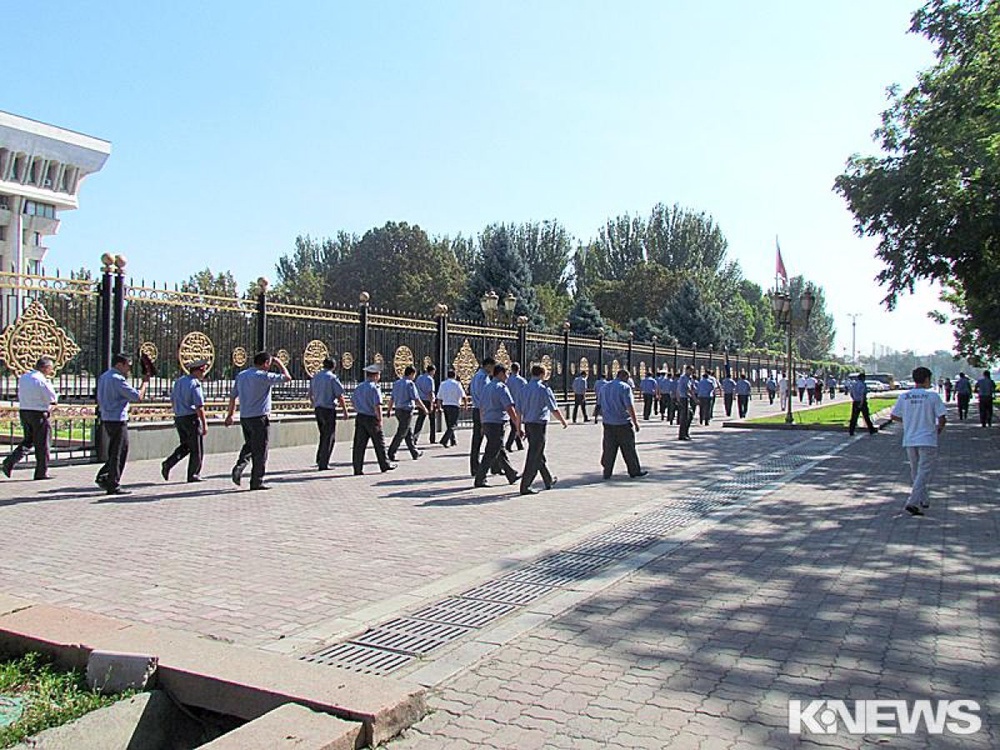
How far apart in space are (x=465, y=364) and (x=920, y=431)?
14205 millimetres

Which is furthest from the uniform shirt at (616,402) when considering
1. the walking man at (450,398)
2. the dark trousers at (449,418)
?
the dark trousers at (449,418)

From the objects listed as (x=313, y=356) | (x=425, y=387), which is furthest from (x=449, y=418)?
(x=313, y=356)

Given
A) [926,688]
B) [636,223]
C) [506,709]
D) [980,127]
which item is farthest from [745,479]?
[636,223]

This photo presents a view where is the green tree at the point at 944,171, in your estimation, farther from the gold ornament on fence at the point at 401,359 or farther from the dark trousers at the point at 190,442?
the dark trousers at the point at 190,442

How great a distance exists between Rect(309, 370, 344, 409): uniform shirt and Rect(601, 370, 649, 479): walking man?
4230 mm

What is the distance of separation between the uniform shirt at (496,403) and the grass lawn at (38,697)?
307 inches

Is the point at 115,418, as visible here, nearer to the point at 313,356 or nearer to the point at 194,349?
the point at 194,349

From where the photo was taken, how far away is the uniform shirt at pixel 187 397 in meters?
11.5

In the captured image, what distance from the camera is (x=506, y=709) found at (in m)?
3.95

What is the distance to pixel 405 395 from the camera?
15.4m

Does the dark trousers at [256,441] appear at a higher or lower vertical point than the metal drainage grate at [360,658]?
higher

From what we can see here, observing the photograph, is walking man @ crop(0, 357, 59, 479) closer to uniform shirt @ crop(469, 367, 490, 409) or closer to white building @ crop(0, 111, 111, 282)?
uniform shirt @ crop(469, 367, 490, 409)

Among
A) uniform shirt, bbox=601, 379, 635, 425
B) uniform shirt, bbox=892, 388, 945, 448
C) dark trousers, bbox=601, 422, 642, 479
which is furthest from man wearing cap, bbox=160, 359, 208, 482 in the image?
uniform shirt, bbox=892, 388, 945, 448

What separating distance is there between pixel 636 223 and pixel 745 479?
5926 centimetres
